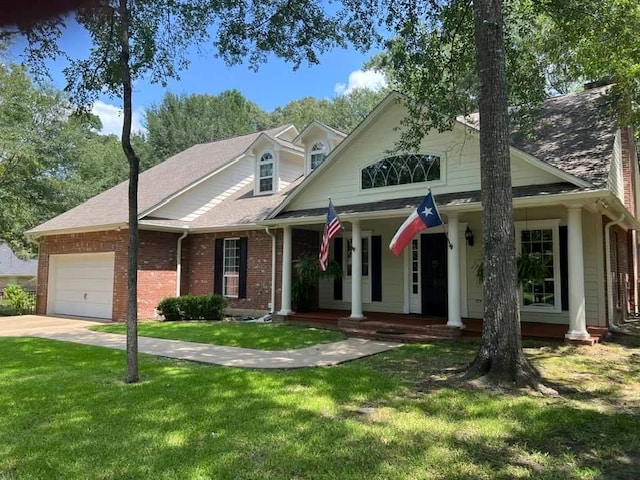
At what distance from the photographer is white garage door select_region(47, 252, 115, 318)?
16.2 m

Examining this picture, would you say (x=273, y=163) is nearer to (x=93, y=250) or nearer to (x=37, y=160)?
(x=93, y=250)

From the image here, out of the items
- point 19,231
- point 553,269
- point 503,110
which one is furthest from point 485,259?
point 19,231

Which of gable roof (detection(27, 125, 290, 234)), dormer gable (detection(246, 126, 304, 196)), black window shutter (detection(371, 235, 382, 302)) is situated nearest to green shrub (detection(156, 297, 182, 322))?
gable roof (detection(27, 125, 290, 234))

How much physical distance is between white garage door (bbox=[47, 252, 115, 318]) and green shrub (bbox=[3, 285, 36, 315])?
1081mm

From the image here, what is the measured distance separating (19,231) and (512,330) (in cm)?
2839

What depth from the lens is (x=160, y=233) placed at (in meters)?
15.9

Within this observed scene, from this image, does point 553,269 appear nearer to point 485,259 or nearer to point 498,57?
point 485,259

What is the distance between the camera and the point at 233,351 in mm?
9344

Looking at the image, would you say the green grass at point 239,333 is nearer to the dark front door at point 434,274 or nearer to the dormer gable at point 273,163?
the dark front door at point 434,274

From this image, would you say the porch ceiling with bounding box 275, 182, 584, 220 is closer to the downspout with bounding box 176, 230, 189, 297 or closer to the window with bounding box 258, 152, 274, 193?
the window with bounding box 258, 152, 274, 193

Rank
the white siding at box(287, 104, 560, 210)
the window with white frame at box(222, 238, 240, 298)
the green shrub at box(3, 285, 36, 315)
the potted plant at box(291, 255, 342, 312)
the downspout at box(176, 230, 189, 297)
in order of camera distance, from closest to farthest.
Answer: the white siding at box(287, 104, 560, 210) → the potted plant at box(291, 255, 342, 312) → the window with white frame at box(222, 238, 240, 298) → the downspout at box(176, 230, 189, 297) → the green shrub at box(3, 285, 36, 315)

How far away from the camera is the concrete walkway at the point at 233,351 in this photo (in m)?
8.30

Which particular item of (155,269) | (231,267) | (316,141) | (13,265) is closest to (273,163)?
(316,141)

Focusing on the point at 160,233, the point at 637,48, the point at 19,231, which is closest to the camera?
the point at 637,48
